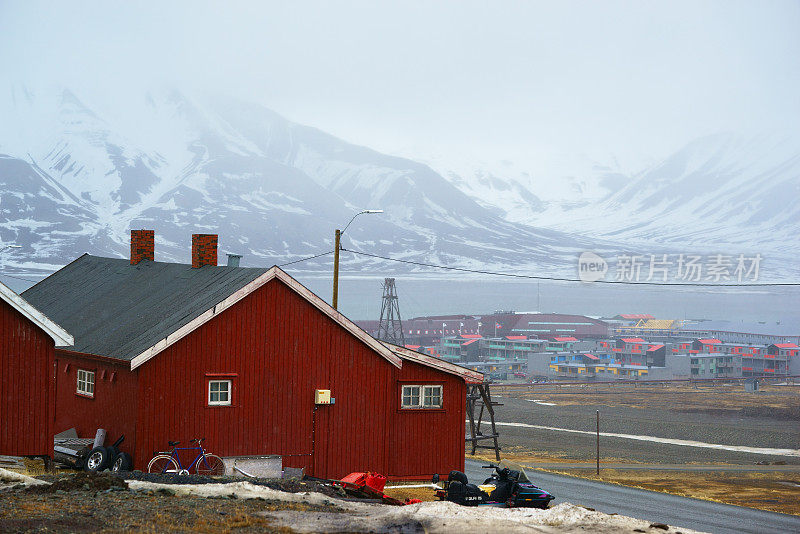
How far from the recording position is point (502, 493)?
79.0ft

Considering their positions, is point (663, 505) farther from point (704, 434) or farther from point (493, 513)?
point (704, 434)

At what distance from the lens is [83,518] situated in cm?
1778

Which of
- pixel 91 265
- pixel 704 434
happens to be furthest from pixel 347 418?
pixel 704 434

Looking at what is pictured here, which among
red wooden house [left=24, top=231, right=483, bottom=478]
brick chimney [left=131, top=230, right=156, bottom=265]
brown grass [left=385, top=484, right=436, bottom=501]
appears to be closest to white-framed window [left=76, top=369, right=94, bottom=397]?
red wooden house [left=24, top=231, right=483, bottom=478]

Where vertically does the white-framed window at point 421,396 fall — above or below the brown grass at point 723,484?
above

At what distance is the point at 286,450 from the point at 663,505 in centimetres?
1290

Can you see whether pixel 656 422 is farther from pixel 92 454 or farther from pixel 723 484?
pixel 92 454

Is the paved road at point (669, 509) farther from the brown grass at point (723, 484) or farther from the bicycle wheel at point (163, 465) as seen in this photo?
the bicycle wheel at point (163, 465)

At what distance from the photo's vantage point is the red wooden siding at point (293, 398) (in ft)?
93.7

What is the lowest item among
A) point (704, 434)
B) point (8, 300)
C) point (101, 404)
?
point (704, 434)

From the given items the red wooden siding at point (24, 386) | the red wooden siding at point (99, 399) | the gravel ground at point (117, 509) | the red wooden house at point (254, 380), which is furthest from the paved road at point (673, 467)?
the gravel ground at point (117, 509)

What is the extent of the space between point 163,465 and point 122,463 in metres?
1.17

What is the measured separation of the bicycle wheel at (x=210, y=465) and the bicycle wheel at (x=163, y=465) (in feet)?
2.65

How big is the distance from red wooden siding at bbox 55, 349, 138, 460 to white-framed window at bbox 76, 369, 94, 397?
6.6 inches
